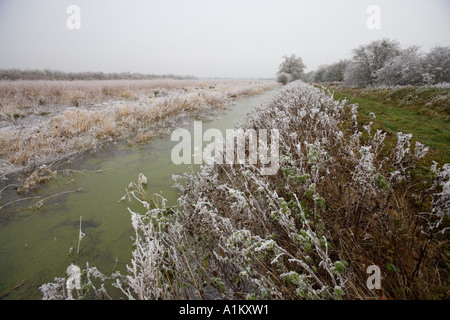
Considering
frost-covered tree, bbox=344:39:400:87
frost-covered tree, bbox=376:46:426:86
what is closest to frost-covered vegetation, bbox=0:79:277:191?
frost-covered tree, bbox=376:46:426:86

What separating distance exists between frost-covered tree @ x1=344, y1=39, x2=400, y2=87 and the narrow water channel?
25773 mm

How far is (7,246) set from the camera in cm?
283

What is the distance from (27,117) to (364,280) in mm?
12936

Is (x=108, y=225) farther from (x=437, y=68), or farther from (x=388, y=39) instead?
(x=388, y=39)

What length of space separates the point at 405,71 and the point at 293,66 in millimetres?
51414

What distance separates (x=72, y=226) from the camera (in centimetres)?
322

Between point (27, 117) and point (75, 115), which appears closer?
point (75, 115)

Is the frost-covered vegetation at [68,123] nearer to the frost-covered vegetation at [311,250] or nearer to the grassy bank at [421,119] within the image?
the frost-covered vegetation at [311,250]

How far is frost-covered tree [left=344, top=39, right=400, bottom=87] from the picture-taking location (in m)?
21.4

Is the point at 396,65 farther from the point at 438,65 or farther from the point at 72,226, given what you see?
the point at 72,226

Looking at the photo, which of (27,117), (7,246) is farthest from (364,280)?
(27,117)

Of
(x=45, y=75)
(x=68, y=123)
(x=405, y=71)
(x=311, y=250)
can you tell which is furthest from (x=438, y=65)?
(x=45, y=75)

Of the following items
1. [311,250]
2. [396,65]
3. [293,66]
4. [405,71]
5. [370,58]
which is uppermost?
[293,66]
